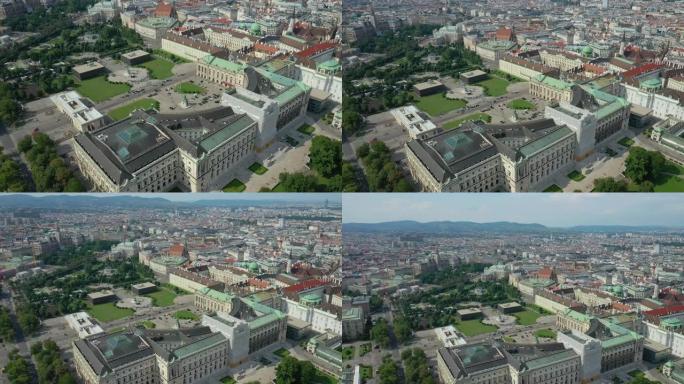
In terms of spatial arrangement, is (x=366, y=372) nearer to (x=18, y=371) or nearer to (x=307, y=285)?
(x=307, y=285)

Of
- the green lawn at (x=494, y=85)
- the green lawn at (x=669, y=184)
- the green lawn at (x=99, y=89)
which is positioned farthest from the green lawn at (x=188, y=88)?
the green lawn at (x=669, y=184)

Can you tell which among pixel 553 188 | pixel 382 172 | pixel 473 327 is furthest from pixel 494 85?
pixel 473 327

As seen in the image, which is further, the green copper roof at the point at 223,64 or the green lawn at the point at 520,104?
the green copper roof at the point at 223,64

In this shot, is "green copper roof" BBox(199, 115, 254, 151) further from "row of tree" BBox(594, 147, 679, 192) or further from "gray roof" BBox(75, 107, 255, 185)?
"row of tree" BBox(594, 147, 679, 192)

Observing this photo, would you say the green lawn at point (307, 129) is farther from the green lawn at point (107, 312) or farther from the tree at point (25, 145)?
the tree at point (25, 145)

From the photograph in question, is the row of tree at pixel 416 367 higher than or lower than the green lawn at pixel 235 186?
lower

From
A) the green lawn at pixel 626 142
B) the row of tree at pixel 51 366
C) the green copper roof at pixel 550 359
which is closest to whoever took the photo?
the row of tree at pixel 51 366
